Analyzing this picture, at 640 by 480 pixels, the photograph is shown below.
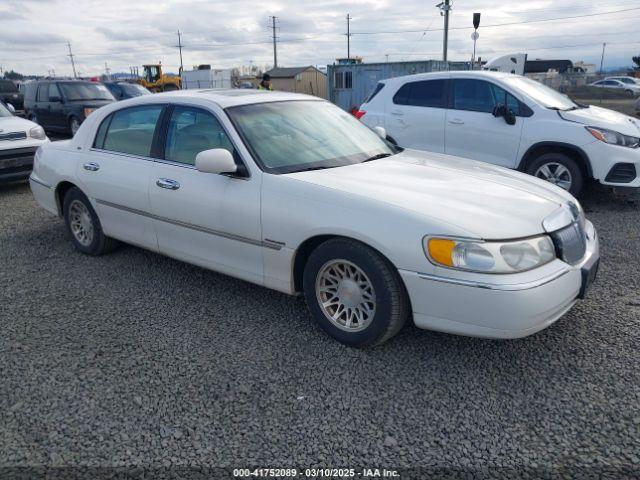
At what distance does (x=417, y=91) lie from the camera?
786 centimetres

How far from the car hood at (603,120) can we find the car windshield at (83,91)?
42.1ft

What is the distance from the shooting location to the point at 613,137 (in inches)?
251

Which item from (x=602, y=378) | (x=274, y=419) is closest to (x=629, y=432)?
(x=602, y=378)

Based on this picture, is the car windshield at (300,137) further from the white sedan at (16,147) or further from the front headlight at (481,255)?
the white sedan at (16,147)

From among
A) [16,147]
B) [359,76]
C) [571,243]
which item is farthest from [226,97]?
[359,76]

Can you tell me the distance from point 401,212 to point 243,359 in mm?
1332

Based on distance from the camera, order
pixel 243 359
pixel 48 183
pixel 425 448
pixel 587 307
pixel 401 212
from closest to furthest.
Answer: pixel 425 448, pixel 401 212, pixel 243 359, pixel 587 307, pixel 48 183

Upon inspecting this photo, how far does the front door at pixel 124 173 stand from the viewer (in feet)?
14.0

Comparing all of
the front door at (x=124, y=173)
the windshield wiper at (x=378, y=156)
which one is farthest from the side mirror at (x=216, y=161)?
the windshield wiper at (x=378, y=156)

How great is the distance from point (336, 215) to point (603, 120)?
5.11 m

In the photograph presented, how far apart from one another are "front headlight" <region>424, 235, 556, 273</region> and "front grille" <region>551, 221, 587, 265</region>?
0.90 ft

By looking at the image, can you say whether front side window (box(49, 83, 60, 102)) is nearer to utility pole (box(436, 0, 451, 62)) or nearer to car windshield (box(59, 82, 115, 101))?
car windshield (box(59, 82, 115, 101))

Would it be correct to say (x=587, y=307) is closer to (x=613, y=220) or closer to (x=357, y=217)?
(x=357, y=217)

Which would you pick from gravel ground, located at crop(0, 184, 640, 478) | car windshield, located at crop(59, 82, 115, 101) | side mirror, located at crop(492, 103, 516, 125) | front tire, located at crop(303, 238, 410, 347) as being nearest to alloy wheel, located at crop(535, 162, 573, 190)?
side mirror, located at crop(492, 103, 516, 125)
